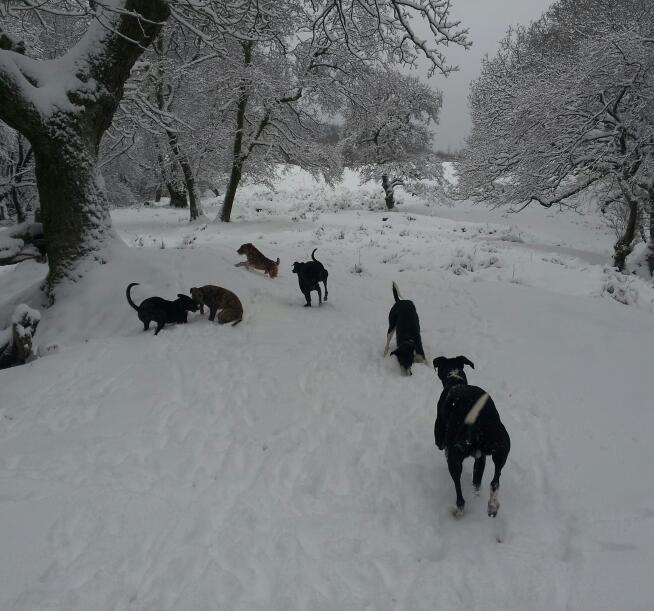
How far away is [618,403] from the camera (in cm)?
470

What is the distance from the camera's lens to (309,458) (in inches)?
153

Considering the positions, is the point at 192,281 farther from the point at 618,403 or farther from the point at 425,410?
the point at 618,403

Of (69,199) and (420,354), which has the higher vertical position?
(69,199)

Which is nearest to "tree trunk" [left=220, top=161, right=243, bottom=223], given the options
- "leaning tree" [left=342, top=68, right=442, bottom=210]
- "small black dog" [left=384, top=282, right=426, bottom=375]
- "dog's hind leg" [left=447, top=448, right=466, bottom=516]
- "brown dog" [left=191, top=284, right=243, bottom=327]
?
"leaning tree" [left=342, top=68, right=442, bottom=210]

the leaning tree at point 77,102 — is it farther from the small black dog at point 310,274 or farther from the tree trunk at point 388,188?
the tree trunk at point 388,188

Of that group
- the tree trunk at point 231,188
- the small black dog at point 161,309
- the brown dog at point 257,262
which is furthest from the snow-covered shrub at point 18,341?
the tree trunk at point 231,188

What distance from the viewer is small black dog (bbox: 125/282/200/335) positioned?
640 cm

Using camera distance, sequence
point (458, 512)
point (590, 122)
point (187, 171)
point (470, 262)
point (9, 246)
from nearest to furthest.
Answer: point (458, 512)
point (9, 246)
point (590, 122)
point (470, 262)
point (187, 171)

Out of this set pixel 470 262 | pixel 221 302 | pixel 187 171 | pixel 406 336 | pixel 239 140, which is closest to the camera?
pixel 406 336

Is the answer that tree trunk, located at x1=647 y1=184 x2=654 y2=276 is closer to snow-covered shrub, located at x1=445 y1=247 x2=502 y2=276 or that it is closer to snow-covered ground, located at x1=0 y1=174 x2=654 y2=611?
snow-covered ground, located at x1=0 y1=174 x2=654 y2=611

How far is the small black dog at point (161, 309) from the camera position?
6396 millimetres

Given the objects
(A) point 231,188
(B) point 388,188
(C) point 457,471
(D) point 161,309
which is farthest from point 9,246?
(B) point 388,188

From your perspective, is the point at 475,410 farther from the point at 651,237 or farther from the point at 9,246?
the point at 651,237

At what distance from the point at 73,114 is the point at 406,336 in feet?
22.2
